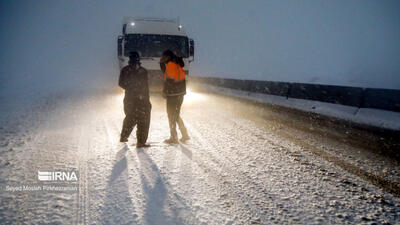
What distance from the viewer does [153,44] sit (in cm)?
1022

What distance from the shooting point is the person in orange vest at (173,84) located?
4.35m

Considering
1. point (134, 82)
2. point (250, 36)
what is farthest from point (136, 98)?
point (250, 36)

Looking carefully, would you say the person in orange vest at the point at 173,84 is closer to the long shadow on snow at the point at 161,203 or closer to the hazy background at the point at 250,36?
the long shadow on snow at the point at 161,203

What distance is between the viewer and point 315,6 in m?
140

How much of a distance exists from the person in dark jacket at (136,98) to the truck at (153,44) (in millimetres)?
5727

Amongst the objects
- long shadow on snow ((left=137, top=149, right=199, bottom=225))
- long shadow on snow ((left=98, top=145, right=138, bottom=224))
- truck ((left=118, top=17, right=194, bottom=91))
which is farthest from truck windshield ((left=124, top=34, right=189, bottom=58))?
long shadow on snow ((left=137, top=149, right=199, bottom=225))

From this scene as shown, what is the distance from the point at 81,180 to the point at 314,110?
7.59 m

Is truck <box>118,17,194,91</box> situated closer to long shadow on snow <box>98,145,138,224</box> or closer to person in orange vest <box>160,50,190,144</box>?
person in orange vest <box>160,50,190,144</box>

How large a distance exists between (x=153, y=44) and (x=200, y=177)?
27.4 feet

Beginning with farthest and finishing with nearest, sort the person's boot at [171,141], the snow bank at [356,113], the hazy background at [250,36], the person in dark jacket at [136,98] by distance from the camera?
1. the hazy background at [250,36]
2. the snow bank at [356,113]
3. the person's boot at [171,141]
4. the person in dark jacket at [136,98]

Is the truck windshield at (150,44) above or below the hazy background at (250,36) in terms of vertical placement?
below

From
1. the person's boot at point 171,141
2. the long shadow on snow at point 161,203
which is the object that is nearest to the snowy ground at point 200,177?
the long shadow on snow at point 161,203

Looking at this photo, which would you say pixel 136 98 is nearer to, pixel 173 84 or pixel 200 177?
pixel 173 84

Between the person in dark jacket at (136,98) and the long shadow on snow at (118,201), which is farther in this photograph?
the person in dark jacket at (136,98)
